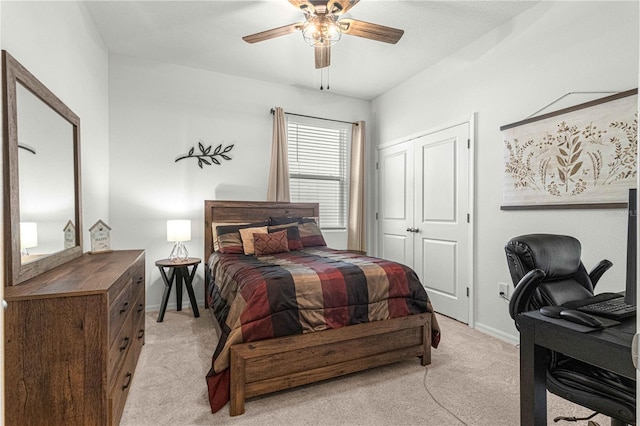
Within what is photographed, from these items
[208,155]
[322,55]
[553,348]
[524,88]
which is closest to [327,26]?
[322,55]

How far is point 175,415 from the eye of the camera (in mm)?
1760

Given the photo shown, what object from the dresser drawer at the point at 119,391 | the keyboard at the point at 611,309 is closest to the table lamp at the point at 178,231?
the dresser drawer at the point at 119,391

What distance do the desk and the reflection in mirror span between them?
2.15 meters

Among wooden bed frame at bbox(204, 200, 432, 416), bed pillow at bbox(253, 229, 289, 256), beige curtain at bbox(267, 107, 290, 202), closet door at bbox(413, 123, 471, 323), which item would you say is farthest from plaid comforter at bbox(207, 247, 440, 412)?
beige curtain at bbox(267, 107, 290, 202)

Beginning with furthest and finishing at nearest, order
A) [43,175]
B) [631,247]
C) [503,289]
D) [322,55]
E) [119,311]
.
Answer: [503,289] < [322,55] < [43,175] < [119,311] < [631,247]

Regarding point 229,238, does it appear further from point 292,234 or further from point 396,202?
point 396,202

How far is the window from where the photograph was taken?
435cm

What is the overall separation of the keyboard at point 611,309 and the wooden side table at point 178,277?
3.10 meters

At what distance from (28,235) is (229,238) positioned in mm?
Answer: 1943

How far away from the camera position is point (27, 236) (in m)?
1.51

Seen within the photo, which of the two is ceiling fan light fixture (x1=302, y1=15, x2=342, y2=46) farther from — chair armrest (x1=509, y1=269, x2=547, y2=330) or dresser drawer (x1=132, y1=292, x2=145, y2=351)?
dresser drawer (x1=132, y1=292, x2=145, y2=351)

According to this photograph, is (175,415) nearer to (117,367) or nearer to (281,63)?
(117,367)

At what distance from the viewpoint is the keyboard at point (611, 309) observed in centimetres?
113

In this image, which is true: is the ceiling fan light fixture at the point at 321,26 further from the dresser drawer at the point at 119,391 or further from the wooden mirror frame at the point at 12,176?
the dresser drawer at the point at 119,391
